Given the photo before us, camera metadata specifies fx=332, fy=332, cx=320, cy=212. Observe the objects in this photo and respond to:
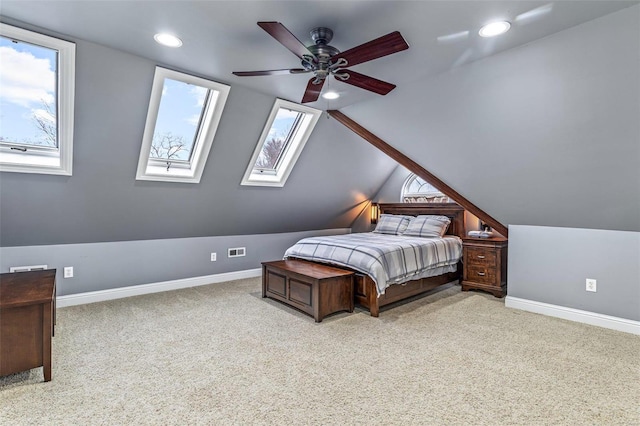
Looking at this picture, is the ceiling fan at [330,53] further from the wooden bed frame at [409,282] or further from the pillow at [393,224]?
the pillow at [393,224]

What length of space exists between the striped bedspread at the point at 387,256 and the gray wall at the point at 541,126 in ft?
2.77

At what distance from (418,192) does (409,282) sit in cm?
248

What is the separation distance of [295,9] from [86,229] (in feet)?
10.8

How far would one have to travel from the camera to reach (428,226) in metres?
5.07

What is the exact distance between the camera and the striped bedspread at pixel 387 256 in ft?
11.6

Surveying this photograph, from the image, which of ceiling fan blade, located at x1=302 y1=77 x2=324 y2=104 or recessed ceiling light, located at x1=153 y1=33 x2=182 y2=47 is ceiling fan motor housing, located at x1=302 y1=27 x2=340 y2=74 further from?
recessed ceiling light, located at x1=153 y1=33 x2=182 y2=47

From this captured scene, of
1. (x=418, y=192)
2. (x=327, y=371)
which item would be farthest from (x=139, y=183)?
(x=418, y=192)

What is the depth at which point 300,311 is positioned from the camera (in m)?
3.59

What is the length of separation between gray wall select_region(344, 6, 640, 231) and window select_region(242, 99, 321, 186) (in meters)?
0.78

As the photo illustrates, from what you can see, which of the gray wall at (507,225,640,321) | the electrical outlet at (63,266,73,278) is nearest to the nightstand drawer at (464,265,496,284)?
the gray wall at (507,225,640,321)

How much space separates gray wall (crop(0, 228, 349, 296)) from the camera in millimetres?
3646

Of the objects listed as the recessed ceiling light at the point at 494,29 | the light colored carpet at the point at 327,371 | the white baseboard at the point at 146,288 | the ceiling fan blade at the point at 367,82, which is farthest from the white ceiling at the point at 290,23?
the white baseboard at the point at 146,288

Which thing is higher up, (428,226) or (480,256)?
(428,226)

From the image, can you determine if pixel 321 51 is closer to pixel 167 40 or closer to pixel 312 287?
pixel 167 40
